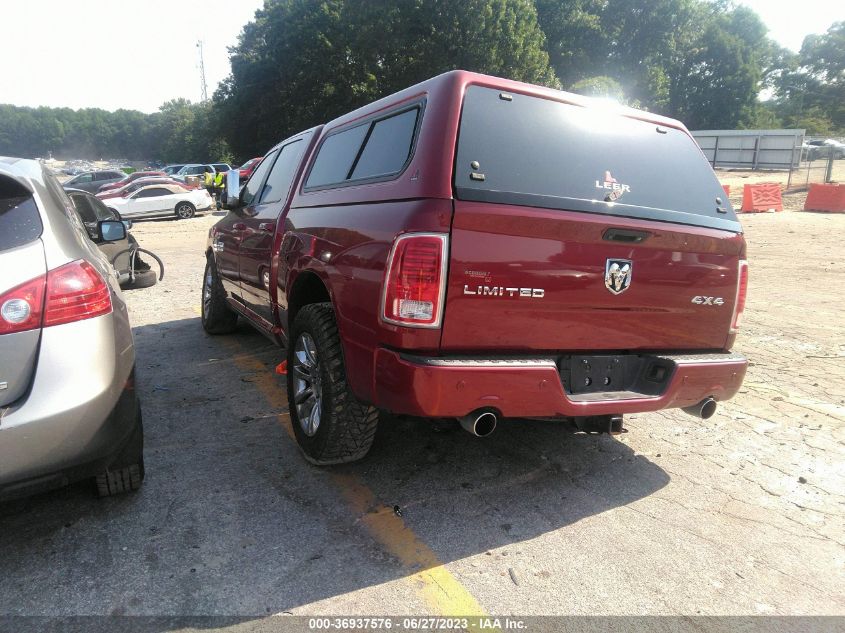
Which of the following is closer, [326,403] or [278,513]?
[278,513]

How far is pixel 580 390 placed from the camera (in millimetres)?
2957

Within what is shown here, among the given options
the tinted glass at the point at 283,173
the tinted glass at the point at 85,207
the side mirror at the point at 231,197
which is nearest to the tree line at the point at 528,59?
the tinted glass at the point at 85,207

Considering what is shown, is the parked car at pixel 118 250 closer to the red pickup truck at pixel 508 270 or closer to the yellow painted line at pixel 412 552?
the red pickup truck at pixel 508 270

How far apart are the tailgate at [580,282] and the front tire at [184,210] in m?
22.9

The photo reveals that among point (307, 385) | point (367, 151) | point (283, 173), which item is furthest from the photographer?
point (283, 173)

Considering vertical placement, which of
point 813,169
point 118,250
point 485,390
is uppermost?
point 813,169

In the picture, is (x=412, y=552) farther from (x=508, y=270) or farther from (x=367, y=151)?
(x=367, y=151)

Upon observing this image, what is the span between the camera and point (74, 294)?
7.82 feet

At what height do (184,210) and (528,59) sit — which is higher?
(528,59)

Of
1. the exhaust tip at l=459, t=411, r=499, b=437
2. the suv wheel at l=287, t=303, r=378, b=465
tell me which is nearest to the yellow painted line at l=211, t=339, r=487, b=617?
the suv wheel at l=287, t=303, r=378, b=465

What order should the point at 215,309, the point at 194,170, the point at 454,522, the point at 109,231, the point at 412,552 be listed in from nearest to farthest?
the point at 412,552 → the point at 454,522 → the point at 109,231 → the point at 215,309 → the point at 194,170

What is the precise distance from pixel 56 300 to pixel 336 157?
202cm

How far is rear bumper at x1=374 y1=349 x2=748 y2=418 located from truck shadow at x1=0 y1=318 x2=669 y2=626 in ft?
1.90

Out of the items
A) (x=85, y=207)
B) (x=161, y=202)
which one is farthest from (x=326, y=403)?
(x=161, y=202)
